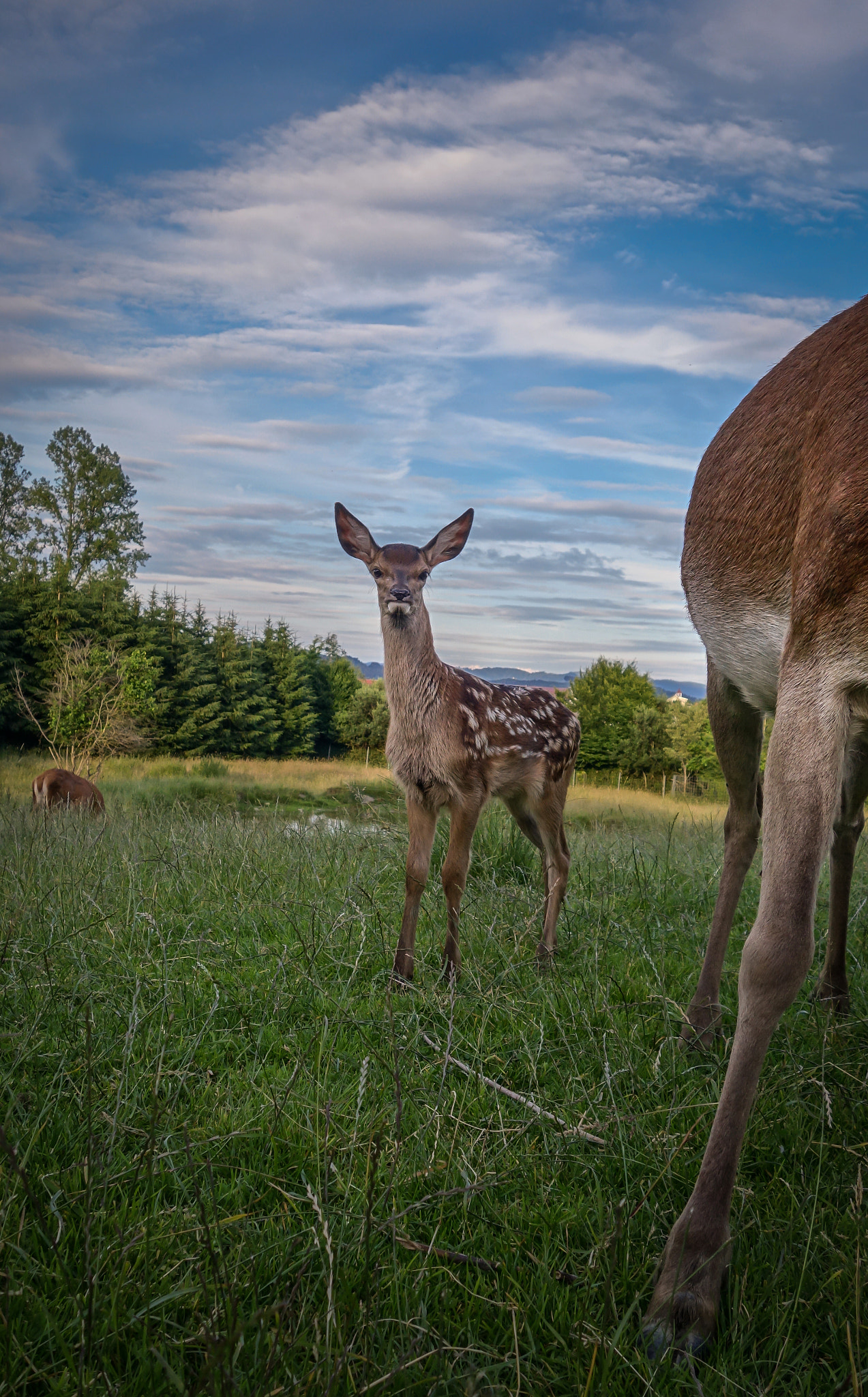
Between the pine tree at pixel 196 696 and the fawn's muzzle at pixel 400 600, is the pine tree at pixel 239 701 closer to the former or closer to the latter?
the pine tree at pixel 196 696

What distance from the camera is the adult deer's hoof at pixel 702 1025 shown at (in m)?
2.95

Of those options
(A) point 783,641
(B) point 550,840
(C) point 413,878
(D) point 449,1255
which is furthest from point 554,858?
(D) point 449,1255

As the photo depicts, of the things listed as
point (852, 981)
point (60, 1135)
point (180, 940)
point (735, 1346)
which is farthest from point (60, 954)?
point (852, 981)

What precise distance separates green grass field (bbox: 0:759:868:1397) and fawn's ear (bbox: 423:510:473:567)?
2.30 metres

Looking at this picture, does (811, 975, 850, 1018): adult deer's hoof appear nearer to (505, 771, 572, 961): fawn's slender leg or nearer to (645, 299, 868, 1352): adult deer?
(645, 299, 868, 1352): adult deer

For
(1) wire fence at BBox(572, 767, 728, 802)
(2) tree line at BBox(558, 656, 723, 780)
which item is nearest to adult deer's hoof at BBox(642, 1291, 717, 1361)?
(1) wire fence at BBox(572, 767, 728, 802)

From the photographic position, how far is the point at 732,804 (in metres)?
3.57

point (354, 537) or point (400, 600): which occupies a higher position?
point (354, 537)

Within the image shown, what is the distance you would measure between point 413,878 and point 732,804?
1526mm

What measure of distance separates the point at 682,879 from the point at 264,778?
1093 inches

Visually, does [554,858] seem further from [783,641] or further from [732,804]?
[783,641]

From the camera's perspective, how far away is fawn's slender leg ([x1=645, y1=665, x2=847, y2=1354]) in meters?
1.91

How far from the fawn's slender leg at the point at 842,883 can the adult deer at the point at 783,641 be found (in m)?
0.35

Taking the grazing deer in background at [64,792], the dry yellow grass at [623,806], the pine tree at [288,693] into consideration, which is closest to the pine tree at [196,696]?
the pine tree at [288,693]
